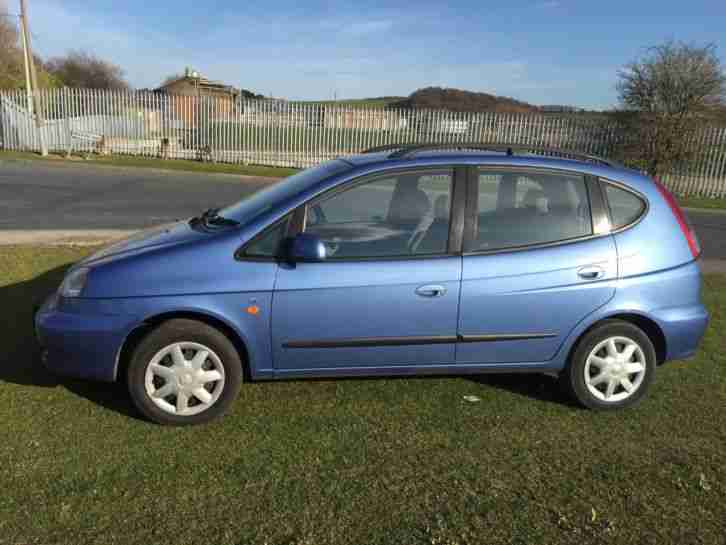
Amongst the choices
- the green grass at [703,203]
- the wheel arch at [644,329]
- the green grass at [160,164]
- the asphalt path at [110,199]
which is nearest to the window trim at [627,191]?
the wheel arch at [644,329]

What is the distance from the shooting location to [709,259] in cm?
858

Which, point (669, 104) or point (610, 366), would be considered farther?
point (669, 104)

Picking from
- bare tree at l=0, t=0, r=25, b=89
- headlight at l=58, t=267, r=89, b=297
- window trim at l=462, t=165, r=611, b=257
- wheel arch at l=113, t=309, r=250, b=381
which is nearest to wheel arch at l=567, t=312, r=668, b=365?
window trim at l=462, t=165, r=611, b=257

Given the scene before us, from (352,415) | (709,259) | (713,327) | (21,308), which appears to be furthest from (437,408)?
(709,259)

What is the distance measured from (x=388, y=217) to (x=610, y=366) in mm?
1685

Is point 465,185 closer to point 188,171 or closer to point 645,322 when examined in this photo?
point 645,322

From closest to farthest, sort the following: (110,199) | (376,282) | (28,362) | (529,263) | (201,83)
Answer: (376,282)
(529,263)
(28,362)
(110,199)
(201,83)

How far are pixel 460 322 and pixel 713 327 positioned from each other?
10.7 feet

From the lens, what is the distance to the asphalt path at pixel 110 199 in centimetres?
938

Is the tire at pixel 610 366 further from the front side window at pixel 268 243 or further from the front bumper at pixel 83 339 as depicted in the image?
the front bumper at pixel 83 339

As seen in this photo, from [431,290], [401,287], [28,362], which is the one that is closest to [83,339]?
[28,362]

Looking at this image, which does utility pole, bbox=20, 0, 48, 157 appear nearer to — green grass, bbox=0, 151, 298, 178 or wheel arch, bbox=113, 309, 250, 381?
green grass, bbox=0, 151, 298, 178

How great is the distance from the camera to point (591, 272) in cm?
Result: 361

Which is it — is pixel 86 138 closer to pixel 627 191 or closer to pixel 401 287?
pixel 401 287
